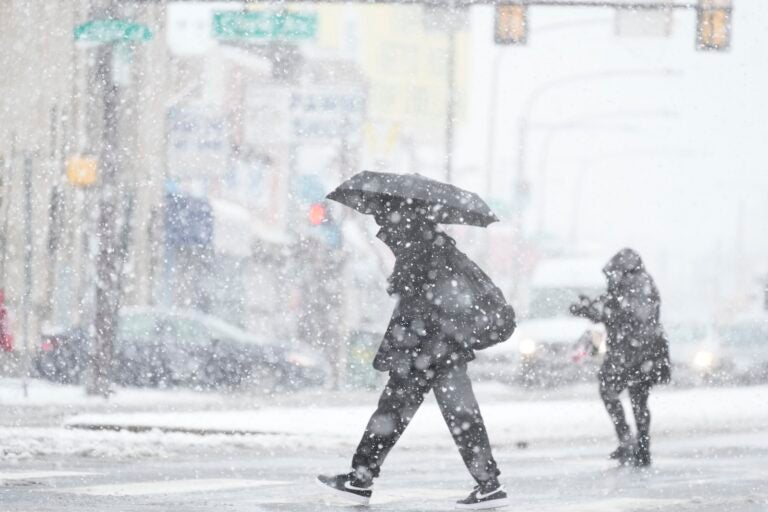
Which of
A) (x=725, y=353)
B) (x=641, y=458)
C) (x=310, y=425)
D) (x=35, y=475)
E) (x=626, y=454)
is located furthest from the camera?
(x=725, y=353)

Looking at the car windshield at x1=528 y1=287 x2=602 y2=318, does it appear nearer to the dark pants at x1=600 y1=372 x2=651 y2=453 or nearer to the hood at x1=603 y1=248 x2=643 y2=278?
the dark pants at x1=600 y1=372 x2=651 y2=453

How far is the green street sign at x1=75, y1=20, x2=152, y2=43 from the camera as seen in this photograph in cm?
1947

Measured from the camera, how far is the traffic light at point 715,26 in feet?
65.3

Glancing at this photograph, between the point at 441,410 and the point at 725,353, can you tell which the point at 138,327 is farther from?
the point at 441,410

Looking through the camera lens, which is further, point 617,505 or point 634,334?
point 634,334

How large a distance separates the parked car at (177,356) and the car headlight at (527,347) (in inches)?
138

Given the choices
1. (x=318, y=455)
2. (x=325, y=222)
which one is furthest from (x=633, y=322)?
(x=325, y=222)

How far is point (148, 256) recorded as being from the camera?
35.9 metres

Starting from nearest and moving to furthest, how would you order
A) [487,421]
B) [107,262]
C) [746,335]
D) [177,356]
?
[487,421] → [107,262] → [177,356] → [746,335]

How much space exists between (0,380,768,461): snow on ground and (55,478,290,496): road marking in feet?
7.33

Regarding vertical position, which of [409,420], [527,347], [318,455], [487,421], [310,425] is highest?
[409,420]

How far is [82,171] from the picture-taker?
20156mm

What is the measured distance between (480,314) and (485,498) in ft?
2.83

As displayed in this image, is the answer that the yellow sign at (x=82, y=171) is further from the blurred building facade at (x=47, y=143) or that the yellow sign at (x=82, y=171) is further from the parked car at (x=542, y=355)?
the blurred building facade at (x=47, y=143)
